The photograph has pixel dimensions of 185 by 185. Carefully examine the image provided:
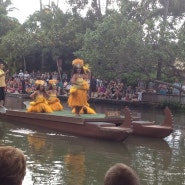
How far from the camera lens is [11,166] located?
204 centimetres

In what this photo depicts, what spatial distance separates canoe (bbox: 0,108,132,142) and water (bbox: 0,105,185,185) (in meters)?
0.16

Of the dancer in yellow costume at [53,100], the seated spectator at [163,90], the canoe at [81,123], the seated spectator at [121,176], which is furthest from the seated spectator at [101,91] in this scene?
the seated spectator at [121,176]

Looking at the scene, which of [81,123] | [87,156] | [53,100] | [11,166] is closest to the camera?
[11,166]

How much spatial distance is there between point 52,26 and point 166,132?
1655cm

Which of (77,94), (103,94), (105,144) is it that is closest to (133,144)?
(105,144)

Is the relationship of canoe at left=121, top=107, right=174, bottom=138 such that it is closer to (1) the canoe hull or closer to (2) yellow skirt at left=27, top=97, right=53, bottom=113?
(1) the canoe hull

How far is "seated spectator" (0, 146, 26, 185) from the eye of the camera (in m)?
2.04

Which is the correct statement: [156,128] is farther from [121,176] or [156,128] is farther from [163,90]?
[163,90]

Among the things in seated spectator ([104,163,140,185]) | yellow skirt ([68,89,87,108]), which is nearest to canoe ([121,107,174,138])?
yellow skirt ([68,89,87,108])

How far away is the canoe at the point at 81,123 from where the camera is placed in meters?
8.62

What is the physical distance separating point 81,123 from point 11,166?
7.07 m

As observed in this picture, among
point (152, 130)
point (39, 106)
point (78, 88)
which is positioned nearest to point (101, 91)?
point (39, 106)

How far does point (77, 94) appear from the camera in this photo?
9.45 metres

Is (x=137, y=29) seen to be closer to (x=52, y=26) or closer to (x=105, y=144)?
(x=52, y=26)
